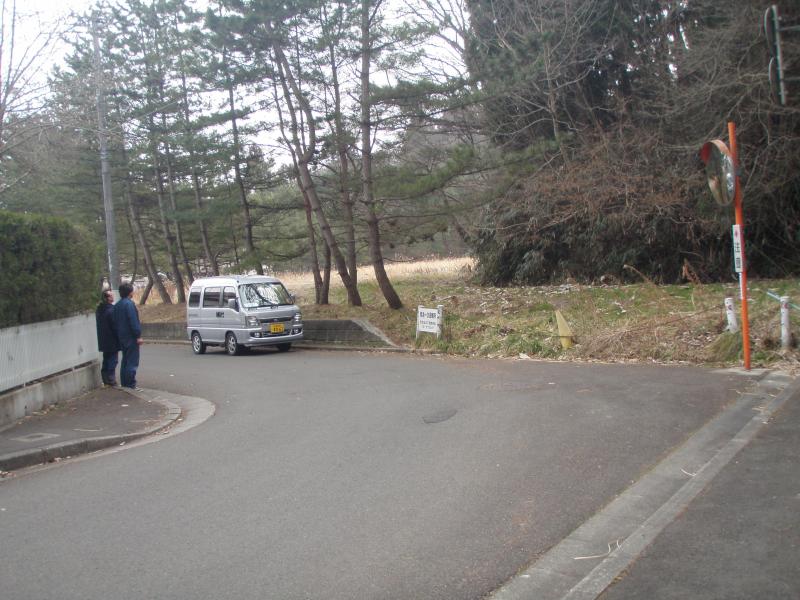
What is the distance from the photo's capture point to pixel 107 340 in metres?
→ 13.1

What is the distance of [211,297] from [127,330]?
331 inches

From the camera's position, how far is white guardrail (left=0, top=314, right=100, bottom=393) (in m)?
9.91

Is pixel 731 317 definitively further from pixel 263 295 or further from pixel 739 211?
pixel 263 295

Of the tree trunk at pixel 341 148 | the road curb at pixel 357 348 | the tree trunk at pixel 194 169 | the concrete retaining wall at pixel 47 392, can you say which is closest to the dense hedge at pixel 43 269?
the concrete retaining wall at pixel 47 392

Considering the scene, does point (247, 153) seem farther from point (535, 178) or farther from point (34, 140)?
point (34, 140)

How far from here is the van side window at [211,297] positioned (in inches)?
822

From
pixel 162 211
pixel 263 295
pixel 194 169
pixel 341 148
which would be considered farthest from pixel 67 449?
pixel 162 211

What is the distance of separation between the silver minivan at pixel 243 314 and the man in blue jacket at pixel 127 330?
6.64 meters

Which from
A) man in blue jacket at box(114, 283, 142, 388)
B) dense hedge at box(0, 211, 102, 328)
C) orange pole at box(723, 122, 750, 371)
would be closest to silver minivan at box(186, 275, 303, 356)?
man in blue jacket at box(114, 283, 142, 388)

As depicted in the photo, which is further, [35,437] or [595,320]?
[595,320]

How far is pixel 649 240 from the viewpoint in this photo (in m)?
20.4

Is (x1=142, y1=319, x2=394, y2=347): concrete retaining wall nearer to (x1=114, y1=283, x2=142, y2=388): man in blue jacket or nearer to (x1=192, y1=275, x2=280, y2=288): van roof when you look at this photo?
(x1=192, y1=275, x2=280, y2=288): van roof

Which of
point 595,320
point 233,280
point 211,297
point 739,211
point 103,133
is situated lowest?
point 595,320

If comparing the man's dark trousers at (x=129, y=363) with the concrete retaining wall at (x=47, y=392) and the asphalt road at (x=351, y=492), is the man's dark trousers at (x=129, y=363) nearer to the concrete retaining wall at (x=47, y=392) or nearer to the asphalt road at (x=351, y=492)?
the concrete retaining wall at (x=47, y=392)
